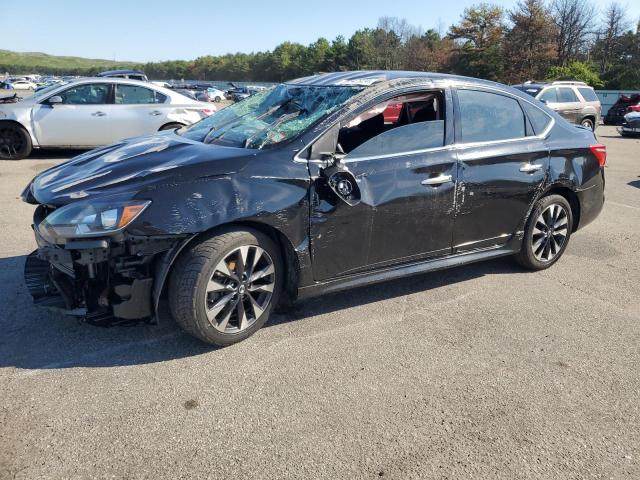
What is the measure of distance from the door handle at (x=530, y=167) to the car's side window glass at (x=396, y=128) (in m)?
0.89

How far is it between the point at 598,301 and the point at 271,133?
2.97m

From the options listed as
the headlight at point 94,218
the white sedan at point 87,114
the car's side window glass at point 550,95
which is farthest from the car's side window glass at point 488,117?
the car's side window glass at point 550,95

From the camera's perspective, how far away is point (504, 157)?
167 inches

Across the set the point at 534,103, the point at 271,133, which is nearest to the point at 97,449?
the point at 271,133

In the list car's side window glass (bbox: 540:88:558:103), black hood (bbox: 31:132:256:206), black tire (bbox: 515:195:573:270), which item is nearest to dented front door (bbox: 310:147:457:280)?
black hood (bbox: 31:132:256:206)

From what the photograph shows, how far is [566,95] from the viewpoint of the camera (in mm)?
17016

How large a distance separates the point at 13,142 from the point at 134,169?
310 inches

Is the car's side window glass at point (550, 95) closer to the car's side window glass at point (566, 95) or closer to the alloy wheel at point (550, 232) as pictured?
the car's side window glass at point (566, 95)

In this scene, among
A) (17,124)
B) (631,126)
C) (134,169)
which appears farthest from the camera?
(631,126)

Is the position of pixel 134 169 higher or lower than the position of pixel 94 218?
higher

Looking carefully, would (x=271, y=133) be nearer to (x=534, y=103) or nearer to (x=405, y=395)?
(x=405, y=395)

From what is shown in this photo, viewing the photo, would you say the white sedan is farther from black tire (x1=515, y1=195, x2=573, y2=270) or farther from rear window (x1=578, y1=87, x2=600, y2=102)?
rear window (x1=578, y1=87, x2=600, y2=102)

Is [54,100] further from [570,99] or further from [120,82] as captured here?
[570,99]

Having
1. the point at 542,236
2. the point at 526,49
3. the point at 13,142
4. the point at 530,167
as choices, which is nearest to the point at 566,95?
the point at 542,236
